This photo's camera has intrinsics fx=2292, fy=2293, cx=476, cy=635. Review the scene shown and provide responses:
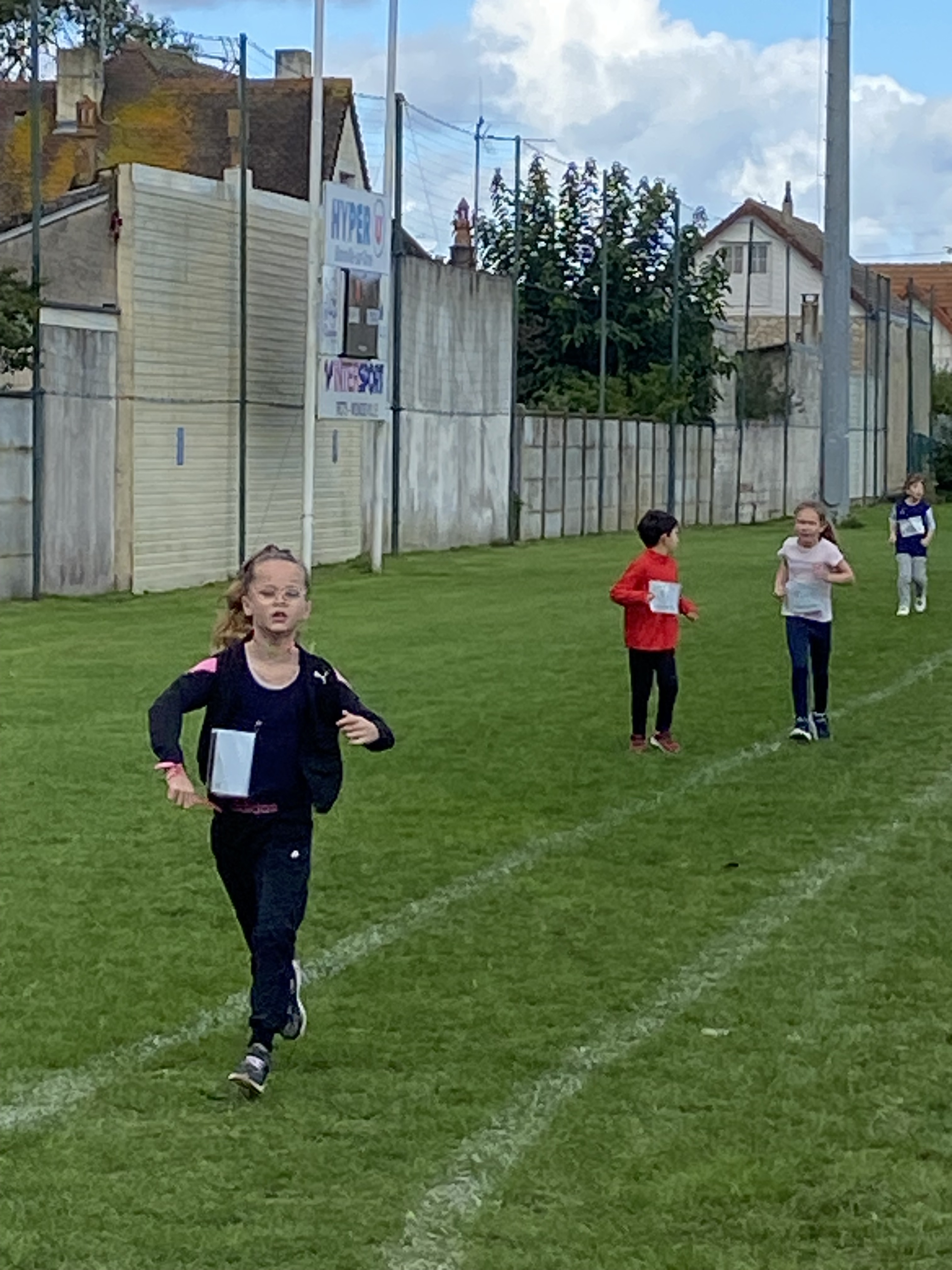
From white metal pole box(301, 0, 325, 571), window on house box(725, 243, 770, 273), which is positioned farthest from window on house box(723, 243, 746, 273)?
white metal pole box(301, 0, 325, 571)

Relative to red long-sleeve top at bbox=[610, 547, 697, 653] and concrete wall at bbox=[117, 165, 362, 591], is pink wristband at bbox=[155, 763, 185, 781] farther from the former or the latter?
concrete wall at bbox=[117, 165, 362, 591]

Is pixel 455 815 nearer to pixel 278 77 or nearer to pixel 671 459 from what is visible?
pixel 671 459

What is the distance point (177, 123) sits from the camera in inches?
1879

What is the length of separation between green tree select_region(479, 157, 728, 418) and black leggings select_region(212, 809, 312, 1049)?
3952 centimetres

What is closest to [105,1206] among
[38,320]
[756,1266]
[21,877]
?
[756,1266]

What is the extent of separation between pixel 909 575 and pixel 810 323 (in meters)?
47.7

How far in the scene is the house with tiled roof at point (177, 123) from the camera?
44750mm

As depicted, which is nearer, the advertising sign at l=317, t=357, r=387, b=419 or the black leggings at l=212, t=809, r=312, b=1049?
the black leggings at l=212, t=809, r=312, b=1049

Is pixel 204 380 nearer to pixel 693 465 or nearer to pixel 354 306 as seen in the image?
pixel 354 306

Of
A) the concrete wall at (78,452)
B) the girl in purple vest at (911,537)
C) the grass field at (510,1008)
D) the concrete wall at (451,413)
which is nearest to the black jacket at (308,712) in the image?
the grass field at (510,1008)

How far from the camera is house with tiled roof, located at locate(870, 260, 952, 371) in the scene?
97188mm

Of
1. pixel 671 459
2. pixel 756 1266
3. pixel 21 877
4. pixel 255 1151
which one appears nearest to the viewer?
pixel 756 1266

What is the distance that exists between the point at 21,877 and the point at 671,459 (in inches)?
1501

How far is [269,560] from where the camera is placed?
22.0ft
